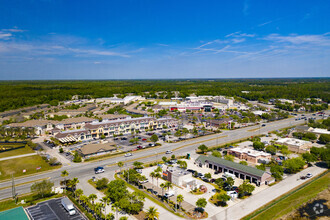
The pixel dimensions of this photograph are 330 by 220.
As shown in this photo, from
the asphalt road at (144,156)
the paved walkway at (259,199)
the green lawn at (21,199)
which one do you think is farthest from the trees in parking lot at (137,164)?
the paved walkway at (259,199)

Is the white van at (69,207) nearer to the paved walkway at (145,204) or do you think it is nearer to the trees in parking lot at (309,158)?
the paved walkway at (145,204)

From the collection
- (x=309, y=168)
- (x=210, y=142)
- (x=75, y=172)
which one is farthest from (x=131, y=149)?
(x=309, y=168)

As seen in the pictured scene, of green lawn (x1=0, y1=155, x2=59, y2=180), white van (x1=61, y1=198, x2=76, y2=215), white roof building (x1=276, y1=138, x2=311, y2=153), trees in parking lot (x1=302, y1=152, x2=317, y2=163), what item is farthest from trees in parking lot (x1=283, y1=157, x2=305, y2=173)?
green lawn (x1=0, y1=155, x2=59, y2=180)

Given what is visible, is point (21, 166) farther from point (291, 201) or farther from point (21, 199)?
point (291, 201)

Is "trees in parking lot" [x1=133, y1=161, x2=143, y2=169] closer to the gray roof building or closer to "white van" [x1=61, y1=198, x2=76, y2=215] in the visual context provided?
the gray roof building

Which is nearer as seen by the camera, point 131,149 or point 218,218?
point 218,218

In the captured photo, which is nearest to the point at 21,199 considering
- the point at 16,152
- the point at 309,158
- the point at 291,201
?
the point at 16,152

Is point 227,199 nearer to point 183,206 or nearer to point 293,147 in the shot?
point 183,206
